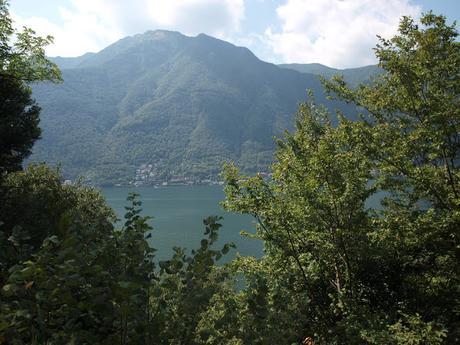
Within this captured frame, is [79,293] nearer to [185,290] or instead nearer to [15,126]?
[185,290]

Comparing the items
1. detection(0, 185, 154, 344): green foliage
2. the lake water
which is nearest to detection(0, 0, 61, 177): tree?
detection(0, 185, 154, 344): green foliage

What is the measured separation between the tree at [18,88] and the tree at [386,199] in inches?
374

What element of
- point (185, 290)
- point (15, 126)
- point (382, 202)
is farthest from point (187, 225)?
point (185, 290)

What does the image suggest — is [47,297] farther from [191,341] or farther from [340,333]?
[340,333]

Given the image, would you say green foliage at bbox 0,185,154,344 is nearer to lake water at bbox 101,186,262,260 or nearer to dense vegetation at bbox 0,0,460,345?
dense vegetation at bbox 0,0,460,345

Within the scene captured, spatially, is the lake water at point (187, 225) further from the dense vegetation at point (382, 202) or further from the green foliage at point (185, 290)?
the green foliage at point (185, 290)

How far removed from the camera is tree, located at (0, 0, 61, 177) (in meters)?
14.6

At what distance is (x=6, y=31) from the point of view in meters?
14.5

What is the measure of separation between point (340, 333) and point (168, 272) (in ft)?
30.7

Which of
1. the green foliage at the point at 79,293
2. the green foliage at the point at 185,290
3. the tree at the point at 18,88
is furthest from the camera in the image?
the tree at the point at 18,88

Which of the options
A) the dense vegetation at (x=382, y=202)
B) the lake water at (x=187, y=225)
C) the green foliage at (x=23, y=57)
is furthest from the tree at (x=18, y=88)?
the lake water at (x=187, y=225)

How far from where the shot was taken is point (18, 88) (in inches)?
784

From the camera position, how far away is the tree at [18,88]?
14648 millimetres

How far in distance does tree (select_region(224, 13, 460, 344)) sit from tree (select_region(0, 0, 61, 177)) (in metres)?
9.49
